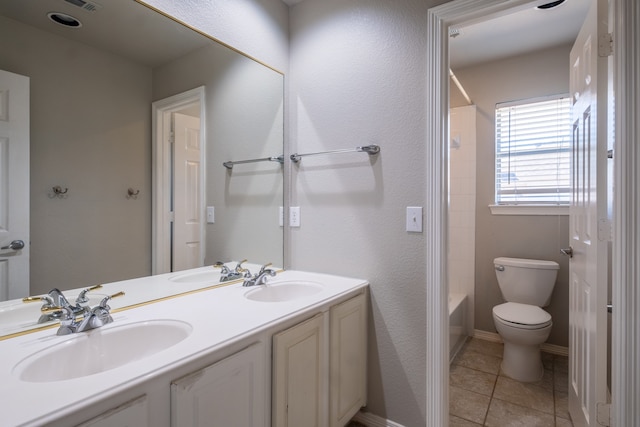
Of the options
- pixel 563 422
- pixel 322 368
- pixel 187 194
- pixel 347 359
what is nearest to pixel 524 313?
pixel 563 422

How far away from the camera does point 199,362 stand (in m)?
0.87

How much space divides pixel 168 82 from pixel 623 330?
81.0 inches

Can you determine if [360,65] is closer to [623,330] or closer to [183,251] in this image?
[183,251]

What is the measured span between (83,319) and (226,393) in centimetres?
52

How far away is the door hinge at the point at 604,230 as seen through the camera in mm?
1256

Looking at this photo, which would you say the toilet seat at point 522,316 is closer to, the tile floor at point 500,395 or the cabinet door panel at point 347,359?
the tile floor at point 500,395

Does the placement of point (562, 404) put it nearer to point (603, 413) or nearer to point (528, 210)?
point (603, 413)

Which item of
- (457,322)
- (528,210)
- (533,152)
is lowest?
(457,322)

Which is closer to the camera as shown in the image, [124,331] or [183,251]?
[124,331]

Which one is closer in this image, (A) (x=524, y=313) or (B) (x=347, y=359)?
(B) (x=347, y=359)

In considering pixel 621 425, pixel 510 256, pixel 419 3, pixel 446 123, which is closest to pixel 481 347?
pixel 510 256

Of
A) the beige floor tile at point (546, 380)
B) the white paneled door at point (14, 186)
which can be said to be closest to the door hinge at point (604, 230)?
the beige floor tile at point (546, 380)

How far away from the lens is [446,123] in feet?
4.94

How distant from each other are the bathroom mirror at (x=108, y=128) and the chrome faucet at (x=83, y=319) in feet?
0.37
